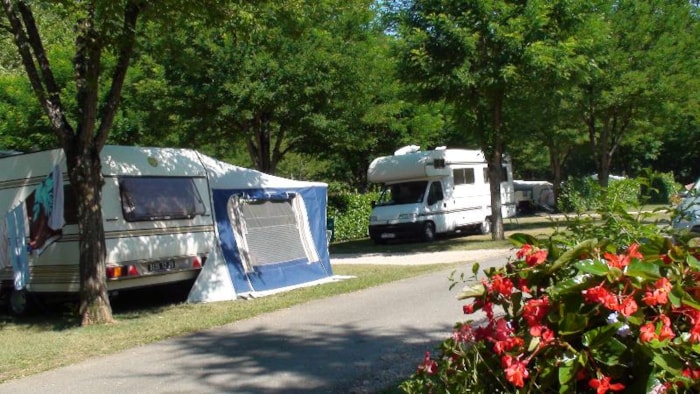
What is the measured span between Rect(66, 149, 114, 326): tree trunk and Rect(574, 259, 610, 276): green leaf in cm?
825

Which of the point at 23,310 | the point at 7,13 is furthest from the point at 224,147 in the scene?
the point at 7,13

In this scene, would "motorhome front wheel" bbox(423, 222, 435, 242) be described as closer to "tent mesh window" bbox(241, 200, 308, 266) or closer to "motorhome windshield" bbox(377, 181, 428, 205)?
"motorhome windshield" bbox(377, 181, 428, 205)

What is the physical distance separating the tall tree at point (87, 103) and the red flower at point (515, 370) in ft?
26.1

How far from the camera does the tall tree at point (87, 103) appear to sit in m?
9.45

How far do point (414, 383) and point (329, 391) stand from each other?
3.05m

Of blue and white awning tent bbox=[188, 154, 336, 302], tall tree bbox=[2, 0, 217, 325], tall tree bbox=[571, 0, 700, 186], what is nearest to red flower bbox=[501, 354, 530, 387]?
tall tree bbox=[2, 0, 217, 325]

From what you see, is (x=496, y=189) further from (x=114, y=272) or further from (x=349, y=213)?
(x=114, y=272)

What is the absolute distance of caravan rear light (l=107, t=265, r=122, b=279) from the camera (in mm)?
10656

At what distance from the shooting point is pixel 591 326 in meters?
2.83

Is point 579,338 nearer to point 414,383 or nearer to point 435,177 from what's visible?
point 414,383

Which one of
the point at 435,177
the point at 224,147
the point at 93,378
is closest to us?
the point at 93,378

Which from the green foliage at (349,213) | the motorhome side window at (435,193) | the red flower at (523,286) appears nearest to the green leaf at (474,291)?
the red flower at (523,286)

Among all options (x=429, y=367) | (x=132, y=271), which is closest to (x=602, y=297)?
(x=429, y=367)

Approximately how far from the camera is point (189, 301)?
12039mm
